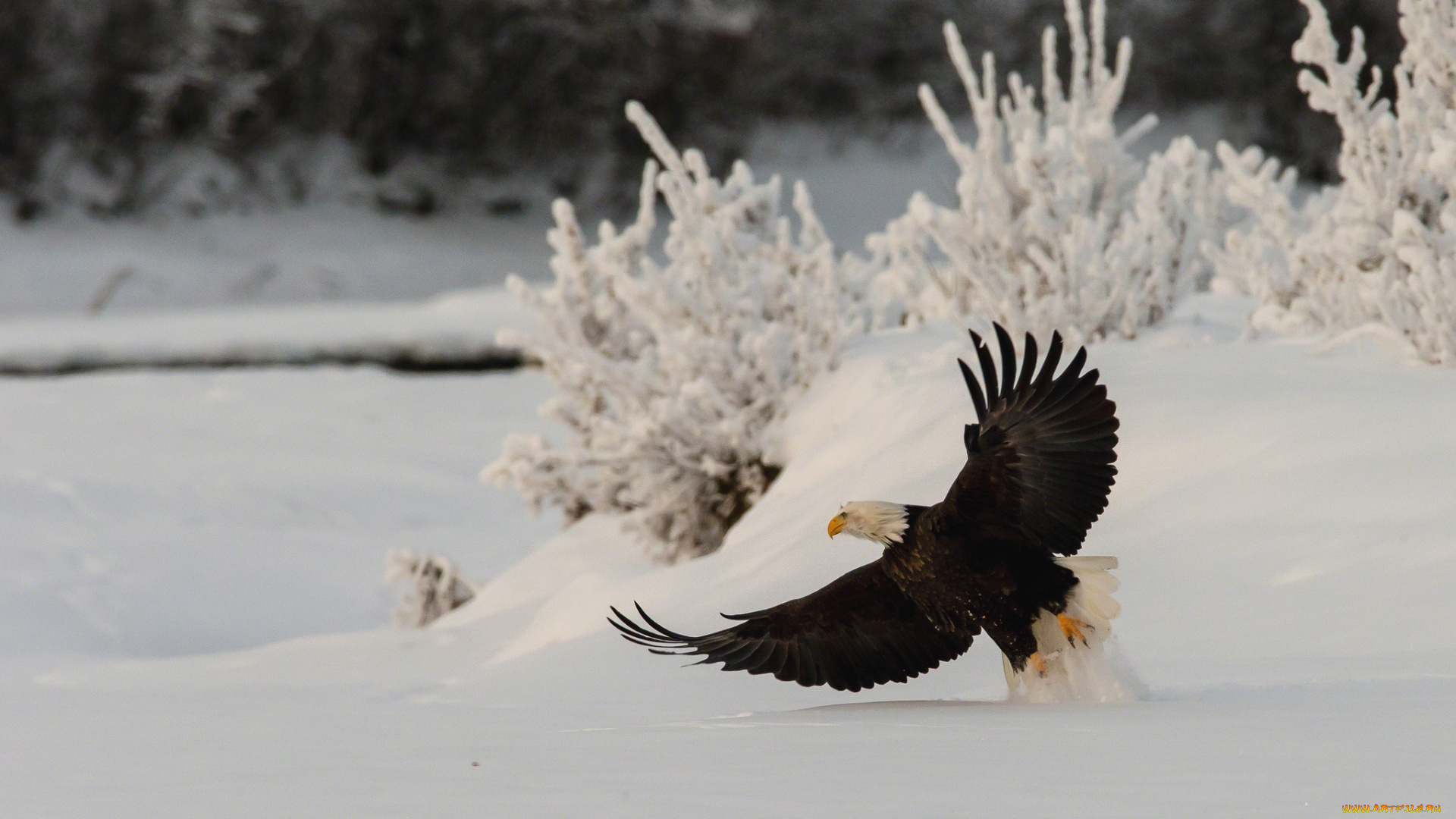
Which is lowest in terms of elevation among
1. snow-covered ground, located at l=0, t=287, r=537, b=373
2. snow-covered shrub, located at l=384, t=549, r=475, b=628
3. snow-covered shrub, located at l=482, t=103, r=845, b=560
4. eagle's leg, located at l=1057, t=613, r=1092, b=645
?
eagle's leg, located at l=1057, t=613, r=1092, b=645

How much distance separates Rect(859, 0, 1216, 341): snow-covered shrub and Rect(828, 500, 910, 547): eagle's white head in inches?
122

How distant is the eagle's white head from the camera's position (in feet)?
11.1

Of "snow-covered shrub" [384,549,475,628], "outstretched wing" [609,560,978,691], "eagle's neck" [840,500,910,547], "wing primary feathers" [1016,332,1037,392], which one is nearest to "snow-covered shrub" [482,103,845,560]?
"snow-covered shrub" [384,549,475,628]

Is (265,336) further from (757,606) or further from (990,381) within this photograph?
(990,381)

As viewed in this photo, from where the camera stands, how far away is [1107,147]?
23.2 ft

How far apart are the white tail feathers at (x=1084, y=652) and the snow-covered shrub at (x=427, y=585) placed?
14.8 ft

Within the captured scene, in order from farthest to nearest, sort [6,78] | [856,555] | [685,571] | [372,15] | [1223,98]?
1. [1223,98]
2. [372,15]
3. [6,78]
4. [685,571]
5. [856,555]

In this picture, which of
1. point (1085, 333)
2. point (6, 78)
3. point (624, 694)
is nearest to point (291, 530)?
point (1085, 333)

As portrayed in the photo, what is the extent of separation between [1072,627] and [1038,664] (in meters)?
0.13

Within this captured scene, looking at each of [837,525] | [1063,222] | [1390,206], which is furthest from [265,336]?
[837,525]

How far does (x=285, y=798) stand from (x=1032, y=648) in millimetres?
1533

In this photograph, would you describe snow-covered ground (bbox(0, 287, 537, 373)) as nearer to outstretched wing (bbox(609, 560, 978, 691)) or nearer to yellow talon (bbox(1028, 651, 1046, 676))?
outstretched wing (bbox(609, 560, 978, 691))

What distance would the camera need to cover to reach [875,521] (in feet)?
11.1

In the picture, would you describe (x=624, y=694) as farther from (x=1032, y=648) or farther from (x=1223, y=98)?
(x=1223, y=98)
